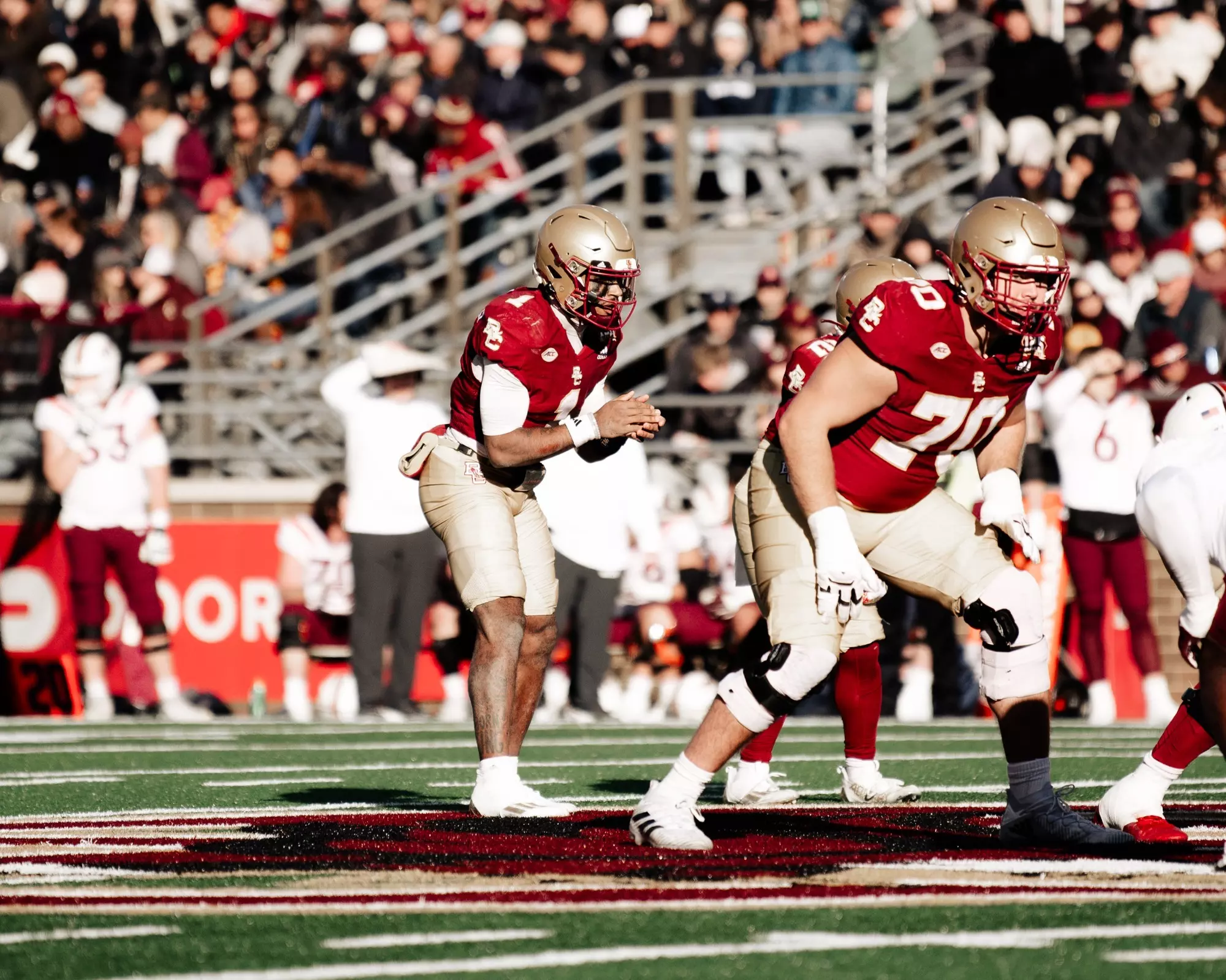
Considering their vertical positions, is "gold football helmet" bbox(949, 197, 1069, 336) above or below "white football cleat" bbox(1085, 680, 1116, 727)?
above

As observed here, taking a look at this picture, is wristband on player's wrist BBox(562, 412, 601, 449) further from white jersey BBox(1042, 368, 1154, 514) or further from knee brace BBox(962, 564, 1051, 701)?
white jersey BBox(1042, 368, 1154, 514)

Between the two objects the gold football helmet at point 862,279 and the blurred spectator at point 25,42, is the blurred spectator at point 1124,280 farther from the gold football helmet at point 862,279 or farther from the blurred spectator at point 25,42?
the blurred spectator at point 25,42

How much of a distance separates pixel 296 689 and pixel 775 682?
6.98m

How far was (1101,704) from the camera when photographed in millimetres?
11422

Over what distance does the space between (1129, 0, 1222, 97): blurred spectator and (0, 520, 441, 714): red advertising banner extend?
5794mm

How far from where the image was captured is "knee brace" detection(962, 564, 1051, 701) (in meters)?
5.81

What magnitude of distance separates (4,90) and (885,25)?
258 inches

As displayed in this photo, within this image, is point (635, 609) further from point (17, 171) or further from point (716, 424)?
point (17, 171)

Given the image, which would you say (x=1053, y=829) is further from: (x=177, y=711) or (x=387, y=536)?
(x=177, y=711)

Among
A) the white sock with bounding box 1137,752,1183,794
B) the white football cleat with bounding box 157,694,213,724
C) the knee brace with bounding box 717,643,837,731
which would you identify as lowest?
the white football cleat with bounding box 157,694,213,724

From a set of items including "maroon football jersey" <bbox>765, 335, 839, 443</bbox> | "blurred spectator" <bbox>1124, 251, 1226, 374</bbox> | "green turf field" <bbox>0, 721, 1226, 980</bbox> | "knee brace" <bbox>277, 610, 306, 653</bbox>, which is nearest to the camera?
"green turf field" <bbox>0, 721, 1226, 980</bbox>

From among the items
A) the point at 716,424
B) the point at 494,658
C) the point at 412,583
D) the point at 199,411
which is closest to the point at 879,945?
the point at 494,658

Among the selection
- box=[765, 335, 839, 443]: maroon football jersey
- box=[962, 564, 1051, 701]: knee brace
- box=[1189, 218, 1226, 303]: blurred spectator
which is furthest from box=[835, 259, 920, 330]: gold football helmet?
box=[1189, 218, 1226, 303]: blurred spectator

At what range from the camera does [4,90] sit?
677 inches
